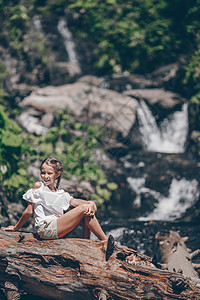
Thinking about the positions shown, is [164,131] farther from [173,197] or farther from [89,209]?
[89,209]

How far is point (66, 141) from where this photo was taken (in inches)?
333

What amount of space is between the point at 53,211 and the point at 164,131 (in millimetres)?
7306

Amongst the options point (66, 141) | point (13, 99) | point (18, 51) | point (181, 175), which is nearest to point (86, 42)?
point (18, 51)

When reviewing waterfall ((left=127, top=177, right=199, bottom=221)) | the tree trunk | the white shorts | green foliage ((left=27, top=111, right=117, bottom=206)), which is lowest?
waterfall ((left=127, top=177, right=199, bottom=221))

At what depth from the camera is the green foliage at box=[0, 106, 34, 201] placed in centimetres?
622

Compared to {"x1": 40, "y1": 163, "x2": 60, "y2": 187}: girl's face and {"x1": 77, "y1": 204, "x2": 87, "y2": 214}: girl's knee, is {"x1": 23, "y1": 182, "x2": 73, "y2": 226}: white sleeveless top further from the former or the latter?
{"x1": 77, "y1": 204, "x2": 87, "y2": 214}: girl's knee

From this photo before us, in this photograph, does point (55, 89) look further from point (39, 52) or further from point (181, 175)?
point (181, 175)

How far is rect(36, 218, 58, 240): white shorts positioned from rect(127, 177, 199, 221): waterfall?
3922mm

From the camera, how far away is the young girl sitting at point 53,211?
3859mm

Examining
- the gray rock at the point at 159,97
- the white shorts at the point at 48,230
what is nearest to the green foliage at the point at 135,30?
the gray rock at the point at 159,97

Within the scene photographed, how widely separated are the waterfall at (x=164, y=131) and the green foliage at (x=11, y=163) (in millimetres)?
4812

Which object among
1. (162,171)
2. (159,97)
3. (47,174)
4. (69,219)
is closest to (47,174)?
(47,174)

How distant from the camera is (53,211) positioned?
407 centimetres

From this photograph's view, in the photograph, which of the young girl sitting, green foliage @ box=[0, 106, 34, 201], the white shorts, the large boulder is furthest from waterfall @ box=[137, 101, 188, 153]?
the white shorts
